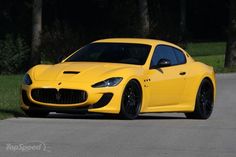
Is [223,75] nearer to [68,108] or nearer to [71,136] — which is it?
[68,108]

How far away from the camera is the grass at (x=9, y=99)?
48.4 ft

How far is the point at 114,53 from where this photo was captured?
14711mm

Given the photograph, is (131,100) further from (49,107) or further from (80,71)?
(49,107)

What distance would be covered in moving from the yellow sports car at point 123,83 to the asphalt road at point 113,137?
287 millimetres

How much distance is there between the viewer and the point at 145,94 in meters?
14.2

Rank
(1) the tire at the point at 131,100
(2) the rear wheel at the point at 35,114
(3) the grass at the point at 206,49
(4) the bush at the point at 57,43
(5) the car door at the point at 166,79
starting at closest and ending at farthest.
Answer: (1) the tire at the point at 131,100, (2) the rear wheel at the point at 35,114, (5) the car door at the point at 166,79, (4) the bush at the point at 57,43, (3) the grass at the point at 206,49

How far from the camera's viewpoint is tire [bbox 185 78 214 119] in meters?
15.4

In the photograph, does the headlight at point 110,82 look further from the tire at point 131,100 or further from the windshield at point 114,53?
the windshield at point 114,53

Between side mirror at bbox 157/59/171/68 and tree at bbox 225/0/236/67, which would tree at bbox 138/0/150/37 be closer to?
tree at bbox 225/0/236/67

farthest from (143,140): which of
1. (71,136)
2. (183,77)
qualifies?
(183,77)

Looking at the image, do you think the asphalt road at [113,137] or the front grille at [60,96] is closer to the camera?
the asphalt road at [113,137]

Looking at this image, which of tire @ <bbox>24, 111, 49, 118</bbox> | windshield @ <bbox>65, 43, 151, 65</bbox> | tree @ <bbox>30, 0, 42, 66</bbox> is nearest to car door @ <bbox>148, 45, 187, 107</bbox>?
windshield @ <bbox>65, 43, 151, 65</bbox>

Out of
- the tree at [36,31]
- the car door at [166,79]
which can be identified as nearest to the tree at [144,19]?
the tree at [36,31]

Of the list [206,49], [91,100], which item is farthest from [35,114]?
[206,49]
